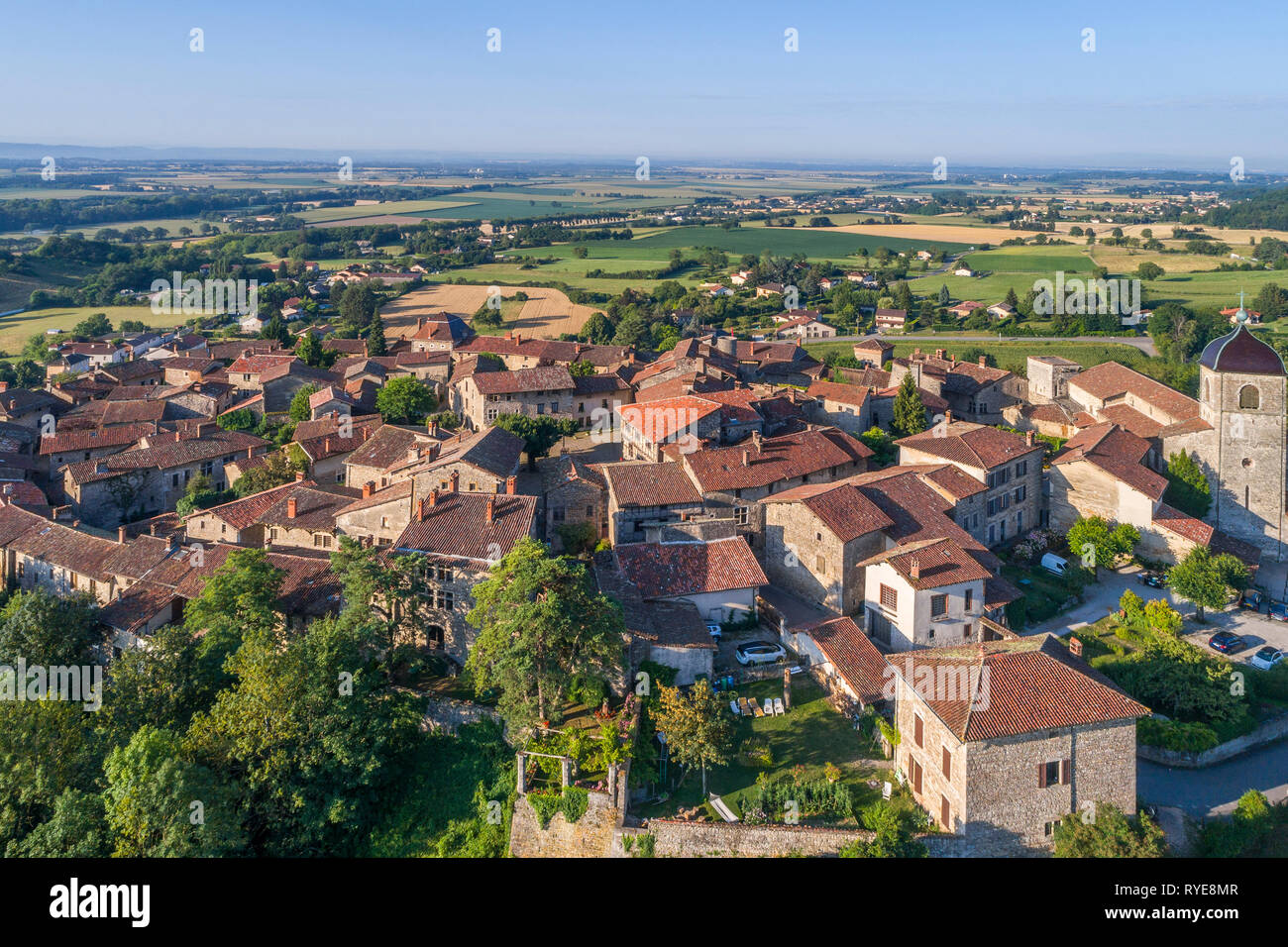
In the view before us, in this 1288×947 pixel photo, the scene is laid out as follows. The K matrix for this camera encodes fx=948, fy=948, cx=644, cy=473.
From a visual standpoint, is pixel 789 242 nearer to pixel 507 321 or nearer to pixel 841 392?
pixel 507 321

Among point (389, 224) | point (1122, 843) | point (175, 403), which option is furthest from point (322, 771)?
point (389, 224)

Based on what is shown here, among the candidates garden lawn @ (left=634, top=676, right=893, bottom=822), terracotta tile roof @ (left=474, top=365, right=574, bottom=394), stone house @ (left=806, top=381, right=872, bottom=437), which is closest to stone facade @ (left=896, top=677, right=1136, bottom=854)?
garden lawn @ (left=634, top=676, right=893, bottom=822)

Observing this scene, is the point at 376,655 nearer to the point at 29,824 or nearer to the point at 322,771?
the point at 322,771

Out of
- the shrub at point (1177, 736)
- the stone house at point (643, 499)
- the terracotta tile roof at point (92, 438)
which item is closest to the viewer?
the shrub at point (1177, 736)

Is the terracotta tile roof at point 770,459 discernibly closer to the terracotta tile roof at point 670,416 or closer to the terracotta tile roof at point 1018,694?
the terracotta tile roof at point 670,416

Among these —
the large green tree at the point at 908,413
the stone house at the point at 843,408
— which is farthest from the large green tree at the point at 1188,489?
the stone house at the point at 843,408

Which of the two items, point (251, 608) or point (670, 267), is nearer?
point (251, 608)
